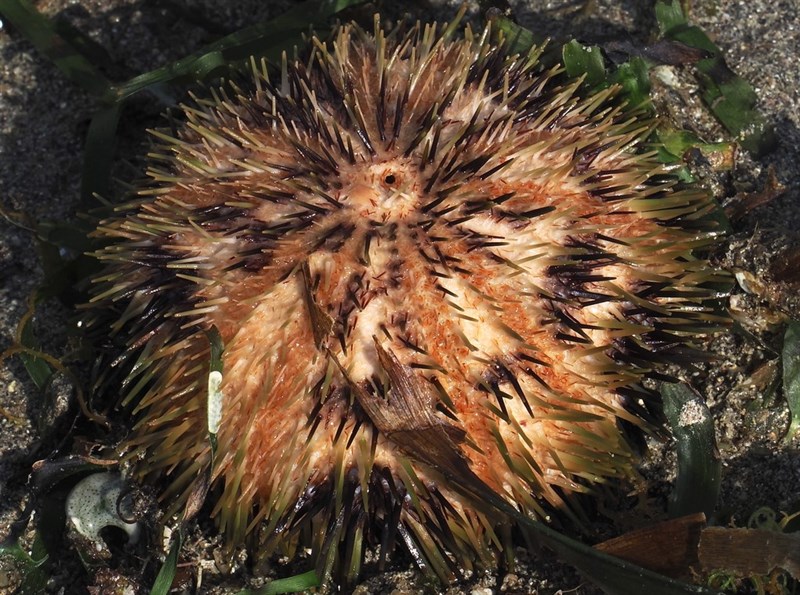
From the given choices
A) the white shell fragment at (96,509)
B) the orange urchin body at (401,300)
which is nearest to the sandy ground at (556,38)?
the white shell fragment at (96,509)

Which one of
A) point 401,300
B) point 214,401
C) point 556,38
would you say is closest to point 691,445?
point 401,300

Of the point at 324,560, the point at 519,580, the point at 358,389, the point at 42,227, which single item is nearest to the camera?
the point at 358,389

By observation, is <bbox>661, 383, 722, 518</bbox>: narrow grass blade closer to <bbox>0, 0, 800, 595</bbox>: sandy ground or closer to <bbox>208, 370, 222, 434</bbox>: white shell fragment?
<bbox>0, 0, 800, 595</bbox>: sandy ground

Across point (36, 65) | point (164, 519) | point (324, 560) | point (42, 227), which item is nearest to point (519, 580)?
point (324, 560)

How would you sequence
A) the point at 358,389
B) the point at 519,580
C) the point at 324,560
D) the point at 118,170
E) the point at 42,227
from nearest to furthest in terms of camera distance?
1. the point at 358,389
2. the point at 324,560
3. the point at 519,580
4. the point at 42,227
5. the point at 118,170

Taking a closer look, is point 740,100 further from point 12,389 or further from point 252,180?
point 12,389

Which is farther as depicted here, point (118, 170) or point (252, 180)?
point (118, 170)

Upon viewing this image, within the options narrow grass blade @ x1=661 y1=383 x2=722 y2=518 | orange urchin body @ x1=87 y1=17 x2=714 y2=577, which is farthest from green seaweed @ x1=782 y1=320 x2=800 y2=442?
orange urchin body @ x1=87 y1=17 x2=714 y2=577

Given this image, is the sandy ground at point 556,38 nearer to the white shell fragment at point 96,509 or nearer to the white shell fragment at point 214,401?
the white shell fragment at point 96,509
